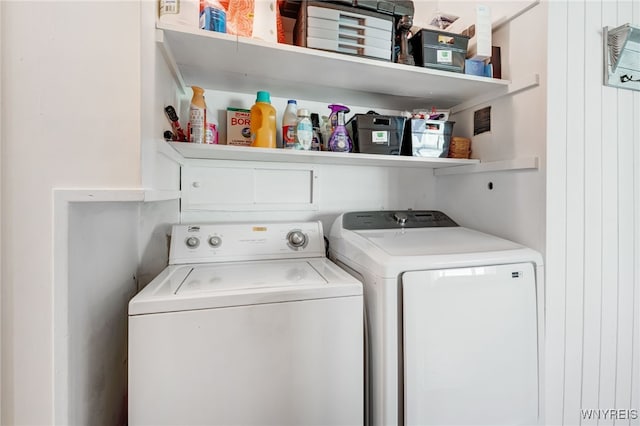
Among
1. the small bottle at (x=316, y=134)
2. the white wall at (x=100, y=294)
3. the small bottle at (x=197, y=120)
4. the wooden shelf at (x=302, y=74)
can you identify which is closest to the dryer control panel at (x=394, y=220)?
the small bottle at (x=316, y=134)

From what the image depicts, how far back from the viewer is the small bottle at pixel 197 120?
123cm

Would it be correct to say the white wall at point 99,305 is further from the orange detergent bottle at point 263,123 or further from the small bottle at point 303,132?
the small bottle at point 303,132

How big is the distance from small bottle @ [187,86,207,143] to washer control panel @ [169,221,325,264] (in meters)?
0.41

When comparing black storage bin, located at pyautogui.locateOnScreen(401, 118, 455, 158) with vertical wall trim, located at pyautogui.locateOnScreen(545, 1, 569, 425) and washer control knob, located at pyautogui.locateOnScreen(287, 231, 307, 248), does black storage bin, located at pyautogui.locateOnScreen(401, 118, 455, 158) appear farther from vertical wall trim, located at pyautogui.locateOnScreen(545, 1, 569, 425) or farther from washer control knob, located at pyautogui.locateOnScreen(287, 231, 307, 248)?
washer control knob, located at pyautogui.locateOnScreen(287, 231, 307, 248)

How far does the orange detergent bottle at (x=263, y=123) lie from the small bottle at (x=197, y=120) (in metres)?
0.21

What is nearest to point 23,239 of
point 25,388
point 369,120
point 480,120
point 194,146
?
point 25,388

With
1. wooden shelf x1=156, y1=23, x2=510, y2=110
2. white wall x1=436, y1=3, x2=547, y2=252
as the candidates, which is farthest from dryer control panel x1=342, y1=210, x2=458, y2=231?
wooden shelf x1=156, y1=23, x2=510, y2=110

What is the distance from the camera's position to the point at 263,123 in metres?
1.29

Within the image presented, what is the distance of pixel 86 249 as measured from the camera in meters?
0.87

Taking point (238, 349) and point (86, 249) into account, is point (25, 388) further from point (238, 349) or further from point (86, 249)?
point (238, 349)

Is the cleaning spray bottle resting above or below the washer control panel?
above

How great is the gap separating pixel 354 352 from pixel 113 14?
1.21 metres

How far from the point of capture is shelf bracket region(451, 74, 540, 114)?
4.11 feet

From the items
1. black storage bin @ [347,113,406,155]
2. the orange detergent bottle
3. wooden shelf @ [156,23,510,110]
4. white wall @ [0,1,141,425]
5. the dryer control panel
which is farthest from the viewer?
the dryer control panel
